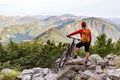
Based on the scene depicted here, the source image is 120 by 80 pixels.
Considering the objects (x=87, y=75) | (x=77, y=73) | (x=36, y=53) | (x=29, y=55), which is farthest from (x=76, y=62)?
(x=36, y=53)

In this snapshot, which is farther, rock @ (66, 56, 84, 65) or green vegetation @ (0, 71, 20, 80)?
green vegetation @ (0, 71, 20, 80)

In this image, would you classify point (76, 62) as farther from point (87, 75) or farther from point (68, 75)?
point (87, 75)

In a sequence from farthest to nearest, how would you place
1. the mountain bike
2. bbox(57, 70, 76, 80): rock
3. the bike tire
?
the bike tire, the mountain bike, bbox(57, 70, 76, 80): rock

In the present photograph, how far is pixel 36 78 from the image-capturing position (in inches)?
827

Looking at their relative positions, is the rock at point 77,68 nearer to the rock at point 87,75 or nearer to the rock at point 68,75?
the rock at point 68,75

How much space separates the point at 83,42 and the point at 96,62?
5.16 meters

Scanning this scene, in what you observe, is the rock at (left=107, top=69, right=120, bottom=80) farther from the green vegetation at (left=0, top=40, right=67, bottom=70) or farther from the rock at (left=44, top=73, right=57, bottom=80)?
the green vegetation at (left=0, top=40, right=67, bottom=70)

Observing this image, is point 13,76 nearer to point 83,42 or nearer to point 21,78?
point 21,78

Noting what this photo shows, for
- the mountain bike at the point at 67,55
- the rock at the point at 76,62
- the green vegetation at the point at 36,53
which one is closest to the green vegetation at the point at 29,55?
→ the green vegetation at the point at 36,53

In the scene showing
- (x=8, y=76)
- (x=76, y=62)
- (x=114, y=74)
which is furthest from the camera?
(x=8, y=76)

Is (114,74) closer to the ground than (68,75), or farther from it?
farther from it

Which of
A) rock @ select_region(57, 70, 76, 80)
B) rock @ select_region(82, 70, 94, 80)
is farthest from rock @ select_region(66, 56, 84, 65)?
rock @ select_region(82, 70, 94, 80)

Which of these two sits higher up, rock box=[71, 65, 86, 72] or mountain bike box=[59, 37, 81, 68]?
mountain bike box=[59, 37, 81, 68]

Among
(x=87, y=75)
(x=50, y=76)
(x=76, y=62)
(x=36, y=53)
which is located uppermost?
(x=76, y=62)
